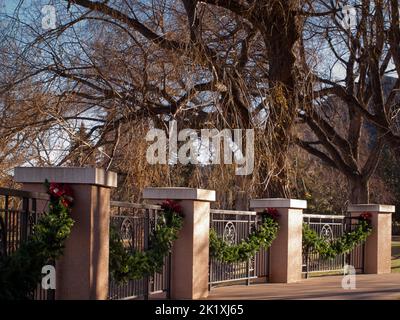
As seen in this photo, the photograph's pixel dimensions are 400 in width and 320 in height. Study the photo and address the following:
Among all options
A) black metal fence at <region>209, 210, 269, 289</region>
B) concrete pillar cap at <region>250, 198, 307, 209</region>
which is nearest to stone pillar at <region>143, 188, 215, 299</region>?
black metal fence at <region>209, 210, 269, 289</region>

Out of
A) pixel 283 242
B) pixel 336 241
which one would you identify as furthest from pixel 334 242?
pixel 283 242

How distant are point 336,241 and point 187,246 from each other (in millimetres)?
8438

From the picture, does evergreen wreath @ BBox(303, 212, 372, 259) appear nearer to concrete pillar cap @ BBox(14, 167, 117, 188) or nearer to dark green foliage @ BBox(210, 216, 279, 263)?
dark green foliage @ BBox(210, 216, 279, 263)

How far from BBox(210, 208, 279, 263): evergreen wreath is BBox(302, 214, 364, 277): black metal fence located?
230 centimetres

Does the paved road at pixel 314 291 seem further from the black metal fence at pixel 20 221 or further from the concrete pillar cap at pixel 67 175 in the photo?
the black metal fence at pixel 20 221

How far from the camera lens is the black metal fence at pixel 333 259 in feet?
68.5

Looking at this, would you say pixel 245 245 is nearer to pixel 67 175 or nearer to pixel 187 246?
pixel 187 246

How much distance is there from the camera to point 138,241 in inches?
510

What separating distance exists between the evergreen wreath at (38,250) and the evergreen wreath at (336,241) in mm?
11044

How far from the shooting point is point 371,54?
21953 millimetres

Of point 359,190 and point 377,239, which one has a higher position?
point 359,190

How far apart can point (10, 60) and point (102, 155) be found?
13.4ft

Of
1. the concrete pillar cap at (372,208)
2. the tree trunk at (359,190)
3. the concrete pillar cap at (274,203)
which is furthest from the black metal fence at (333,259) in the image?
the tree trunk at (359,190)
